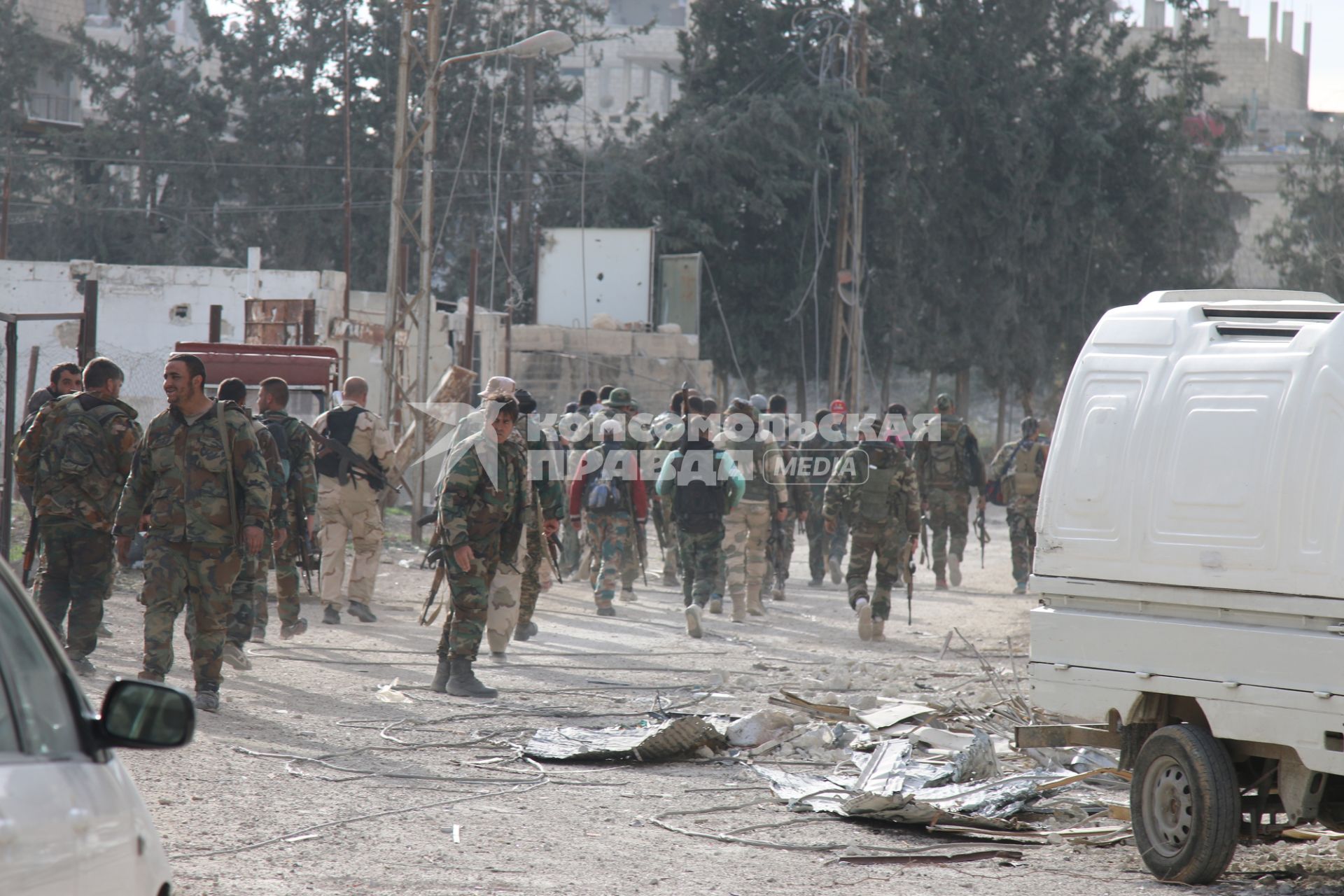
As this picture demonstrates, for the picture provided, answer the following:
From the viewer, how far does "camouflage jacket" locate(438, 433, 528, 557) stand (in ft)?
29.7

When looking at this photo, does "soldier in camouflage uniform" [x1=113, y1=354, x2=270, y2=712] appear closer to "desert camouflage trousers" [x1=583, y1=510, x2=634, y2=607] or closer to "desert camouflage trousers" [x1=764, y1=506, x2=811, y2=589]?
"desert camouflage trousers" [x1=583, y1=510, x2=634, y2=607]

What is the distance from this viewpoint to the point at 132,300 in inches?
1024

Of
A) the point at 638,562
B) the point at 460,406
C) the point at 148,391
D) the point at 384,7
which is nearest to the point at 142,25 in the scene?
the point at 384,7

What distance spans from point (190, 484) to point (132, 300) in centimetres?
1963

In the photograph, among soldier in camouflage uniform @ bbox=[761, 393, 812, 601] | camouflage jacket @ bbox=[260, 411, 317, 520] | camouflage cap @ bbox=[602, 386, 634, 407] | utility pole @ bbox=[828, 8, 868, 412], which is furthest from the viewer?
utility pole @ bbox=[828, 8, 868, 412]

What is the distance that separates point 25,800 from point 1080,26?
39.6 m

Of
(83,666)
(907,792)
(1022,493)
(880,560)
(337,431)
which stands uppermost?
(337,431)

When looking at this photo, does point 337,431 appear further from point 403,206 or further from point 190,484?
point 403,206

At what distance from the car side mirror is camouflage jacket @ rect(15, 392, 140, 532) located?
6.13 meters

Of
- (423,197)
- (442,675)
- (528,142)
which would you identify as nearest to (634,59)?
(528,142)

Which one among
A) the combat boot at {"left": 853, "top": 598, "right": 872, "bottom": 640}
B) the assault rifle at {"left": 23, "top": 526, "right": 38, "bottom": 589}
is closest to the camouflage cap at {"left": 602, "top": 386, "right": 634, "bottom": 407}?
the combat boot at {"left": 853, "top": 598, "right": 872, "bottom": 640}

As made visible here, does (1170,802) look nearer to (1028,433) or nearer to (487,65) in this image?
(1028,433)

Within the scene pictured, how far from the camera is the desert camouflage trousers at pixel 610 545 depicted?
13680 mm

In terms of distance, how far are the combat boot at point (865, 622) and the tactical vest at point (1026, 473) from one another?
15.2 ft
